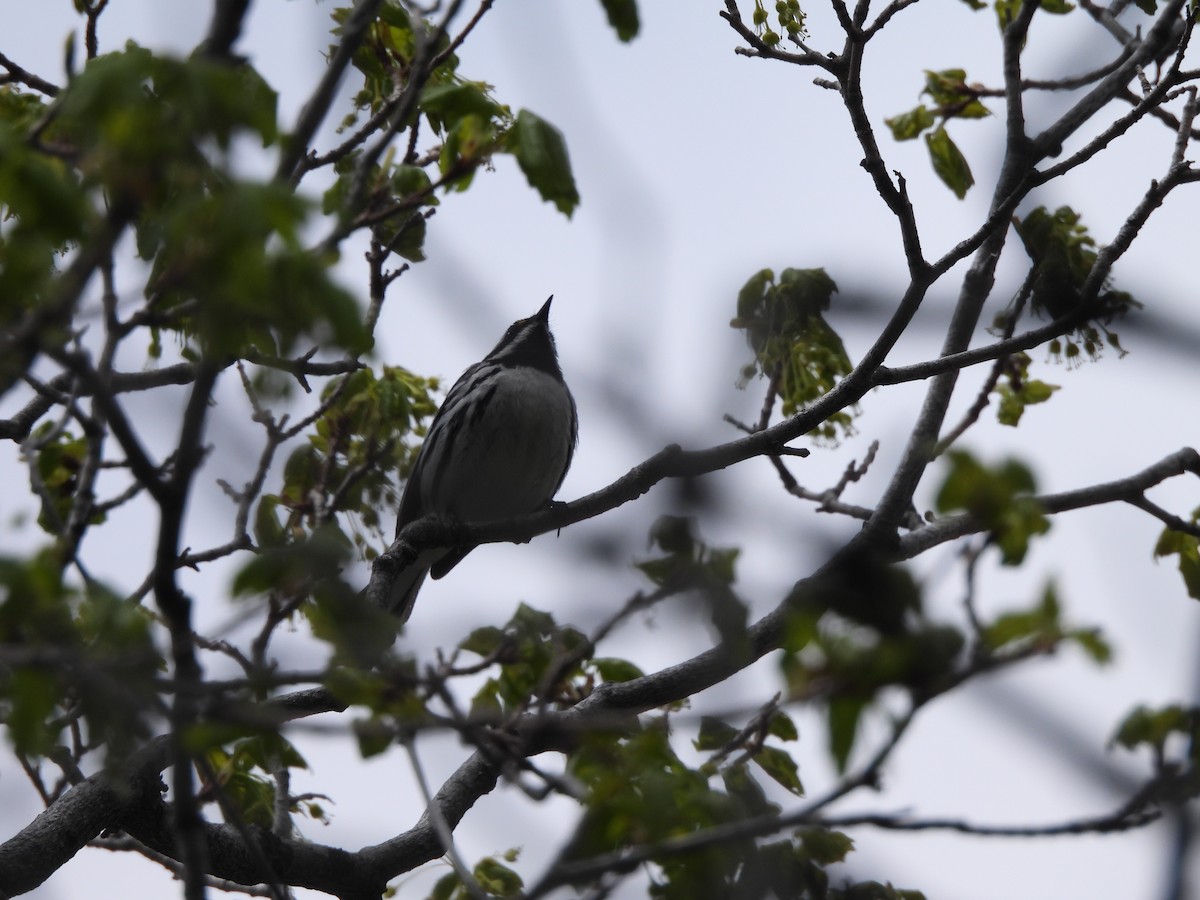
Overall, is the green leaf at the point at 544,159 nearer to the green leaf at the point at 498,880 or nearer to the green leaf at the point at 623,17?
the green leaf at the point at 623,17

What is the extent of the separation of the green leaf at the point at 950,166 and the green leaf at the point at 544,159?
283 centimetres

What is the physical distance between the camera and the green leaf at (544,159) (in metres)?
3.68

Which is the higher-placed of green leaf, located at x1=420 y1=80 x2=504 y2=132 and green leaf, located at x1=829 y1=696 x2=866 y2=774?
green leaf, located at x1=420 y1=80 x2=504 y2=132

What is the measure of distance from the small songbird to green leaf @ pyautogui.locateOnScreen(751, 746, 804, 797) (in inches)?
138

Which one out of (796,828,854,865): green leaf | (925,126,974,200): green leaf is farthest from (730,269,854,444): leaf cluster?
(796,828,854,865): green leaf

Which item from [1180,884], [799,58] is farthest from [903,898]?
[799,58]

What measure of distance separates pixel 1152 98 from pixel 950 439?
6.09 feet

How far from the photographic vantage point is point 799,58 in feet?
17.9

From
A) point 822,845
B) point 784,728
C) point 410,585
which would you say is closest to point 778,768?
point 784,728

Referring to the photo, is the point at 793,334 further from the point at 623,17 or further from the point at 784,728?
the point at 623,17

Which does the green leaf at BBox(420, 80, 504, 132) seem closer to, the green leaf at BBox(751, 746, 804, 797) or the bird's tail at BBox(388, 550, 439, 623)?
the green leaf at BBox(751, 746, 804, 797)

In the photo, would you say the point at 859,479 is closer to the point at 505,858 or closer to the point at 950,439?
the point at 950,439

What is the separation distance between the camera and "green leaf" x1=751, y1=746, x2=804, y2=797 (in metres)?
4.70

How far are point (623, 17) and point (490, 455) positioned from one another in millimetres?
5395
